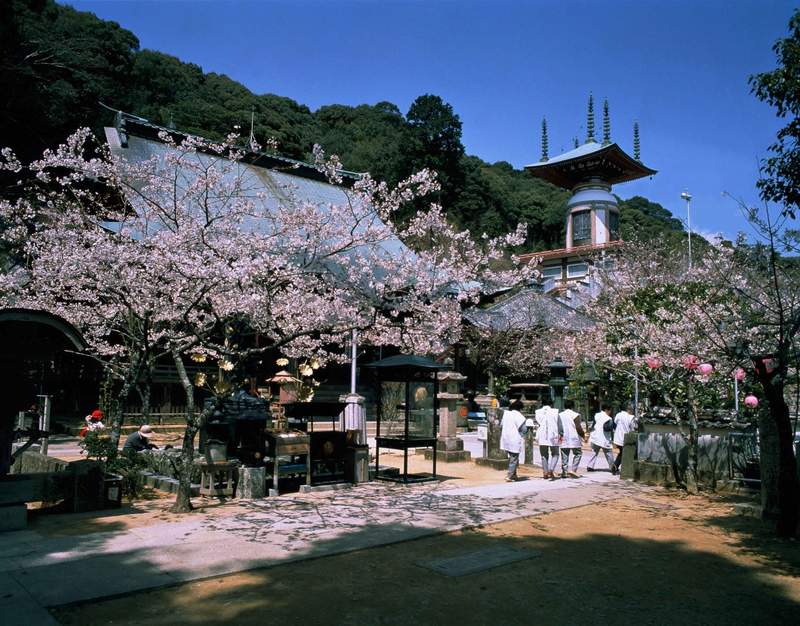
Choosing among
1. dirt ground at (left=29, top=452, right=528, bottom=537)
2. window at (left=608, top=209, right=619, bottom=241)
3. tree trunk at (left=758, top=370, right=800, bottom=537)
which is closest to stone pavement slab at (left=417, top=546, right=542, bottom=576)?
tree trunk at (left=758, top=370, right=800, bottom=537)

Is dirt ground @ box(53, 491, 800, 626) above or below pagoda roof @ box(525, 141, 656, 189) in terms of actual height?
below

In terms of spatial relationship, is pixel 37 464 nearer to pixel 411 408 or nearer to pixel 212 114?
pixel 411 408

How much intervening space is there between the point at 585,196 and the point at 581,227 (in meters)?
2.75

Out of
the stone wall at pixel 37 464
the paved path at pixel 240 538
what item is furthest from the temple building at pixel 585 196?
the stone wall at pixel 37 464

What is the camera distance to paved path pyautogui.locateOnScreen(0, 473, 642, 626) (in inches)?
227

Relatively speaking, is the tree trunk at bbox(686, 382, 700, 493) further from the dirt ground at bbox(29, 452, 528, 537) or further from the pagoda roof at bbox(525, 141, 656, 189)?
the pagoda roof at bbox(525, 141, 656, 189)

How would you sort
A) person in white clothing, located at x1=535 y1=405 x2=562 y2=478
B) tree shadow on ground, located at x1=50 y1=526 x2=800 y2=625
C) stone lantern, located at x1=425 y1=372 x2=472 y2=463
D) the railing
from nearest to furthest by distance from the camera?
1. tree shadow on ground, located at x1=50 y1=526 x2=800 y2=625
2. person in white clothing, located at x1=535 y1=405 x2=562 y2=478
3. stone lantern, located at x1=425 y1=372 x2=472 y2=463
4. the railing

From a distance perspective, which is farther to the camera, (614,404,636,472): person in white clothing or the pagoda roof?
the pagoda roof

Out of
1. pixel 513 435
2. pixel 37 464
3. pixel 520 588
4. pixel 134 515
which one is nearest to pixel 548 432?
pixel 513 435

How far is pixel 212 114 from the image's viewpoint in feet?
144

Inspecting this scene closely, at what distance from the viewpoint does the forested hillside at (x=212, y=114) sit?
2316 centimetres

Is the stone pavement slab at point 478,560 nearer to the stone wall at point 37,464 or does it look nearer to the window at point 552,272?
the stone wall at point 37,464

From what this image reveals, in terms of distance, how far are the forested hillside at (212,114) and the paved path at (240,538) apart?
19.6 metres

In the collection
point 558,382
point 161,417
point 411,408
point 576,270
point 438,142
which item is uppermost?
point 438,142
